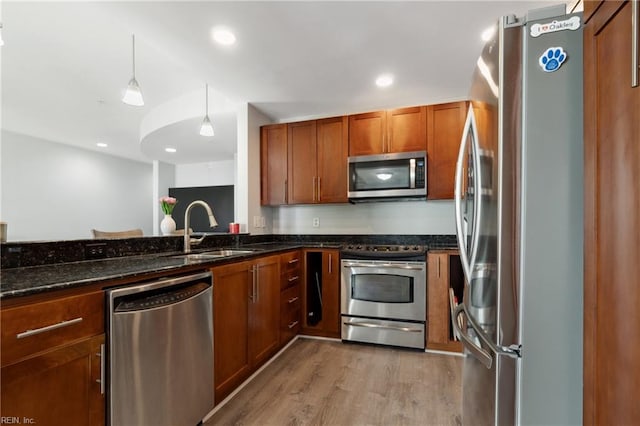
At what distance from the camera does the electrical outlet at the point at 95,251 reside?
1626 mm

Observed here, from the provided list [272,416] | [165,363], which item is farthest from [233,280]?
[272,416]

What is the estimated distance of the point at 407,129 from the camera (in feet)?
9.35

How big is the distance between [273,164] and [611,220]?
9.69 ft

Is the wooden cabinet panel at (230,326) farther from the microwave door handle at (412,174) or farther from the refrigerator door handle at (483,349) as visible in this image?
the microwave door handle at (412,174)

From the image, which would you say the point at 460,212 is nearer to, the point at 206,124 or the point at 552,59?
the point at 552,59

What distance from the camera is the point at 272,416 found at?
164 cm

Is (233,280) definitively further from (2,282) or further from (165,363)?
(2,282)

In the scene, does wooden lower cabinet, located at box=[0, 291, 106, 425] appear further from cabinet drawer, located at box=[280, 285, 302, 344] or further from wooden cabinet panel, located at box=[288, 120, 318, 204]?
wooden cabinet panel, located at box=[288, 120, 318, 204]

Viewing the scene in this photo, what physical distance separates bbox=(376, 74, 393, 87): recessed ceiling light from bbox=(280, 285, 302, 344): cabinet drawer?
2098mm

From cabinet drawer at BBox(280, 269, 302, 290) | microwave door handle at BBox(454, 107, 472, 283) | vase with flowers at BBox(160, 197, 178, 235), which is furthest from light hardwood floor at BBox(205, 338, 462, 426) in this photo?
vase with flowers at BBox(160, 197, 178, 235)

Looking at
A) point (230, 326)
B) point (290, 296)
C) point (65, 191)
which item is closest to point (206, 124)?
point (290, 296)

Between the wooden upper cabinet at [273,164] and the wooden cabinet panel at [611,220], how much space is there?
2739 mm

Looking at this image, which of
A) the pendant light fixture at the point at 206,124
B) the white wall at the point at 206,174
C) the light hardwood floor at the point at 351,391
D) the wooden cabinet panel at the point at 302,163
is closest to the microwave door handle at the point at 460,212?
the light hardwood floor at the point at 351,391

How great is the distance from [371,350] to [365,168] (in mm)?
1778
